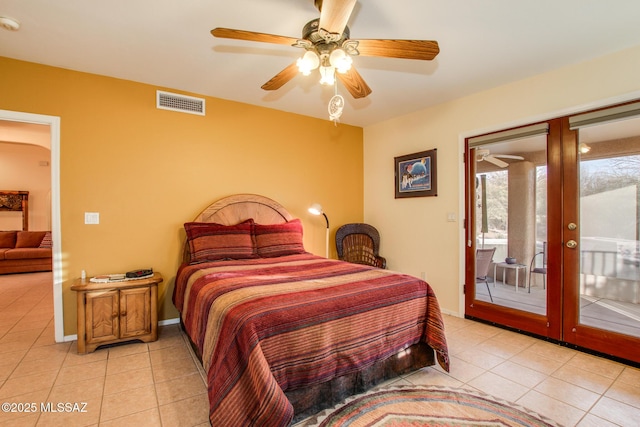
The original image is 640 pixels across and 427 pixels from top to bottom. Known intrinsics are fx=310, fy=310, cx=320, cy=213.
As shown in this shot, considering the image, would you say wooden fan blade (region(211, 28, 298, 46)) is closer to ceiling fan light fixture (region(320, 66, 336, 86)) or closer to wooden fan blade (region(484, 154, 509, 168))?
ceiling fan light fixture (region(320, 66, 336, 86))

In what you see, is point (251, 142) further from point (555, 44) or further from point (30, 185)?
point (30, 185)

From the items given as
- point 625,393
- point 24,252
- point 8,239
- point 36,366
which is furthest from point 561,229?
point 8,239

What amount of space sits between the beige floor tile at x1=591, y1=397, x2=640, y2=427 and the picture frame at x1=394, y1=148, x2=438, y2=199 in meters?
2.38

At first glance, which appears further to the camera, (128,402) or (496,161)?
(496,161)

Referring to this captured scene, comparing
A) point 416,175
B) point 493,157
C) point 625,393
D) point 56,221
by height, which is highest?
point 493,157

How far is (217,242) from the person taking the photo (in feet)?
10.4

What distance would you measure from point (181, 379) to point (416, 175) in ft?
10.9

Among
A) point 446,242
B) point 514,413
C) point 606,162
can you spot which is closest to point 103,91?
point 446,242

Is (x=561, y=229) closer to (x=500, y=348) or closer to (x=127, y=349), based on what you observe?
(x=500, y=348)

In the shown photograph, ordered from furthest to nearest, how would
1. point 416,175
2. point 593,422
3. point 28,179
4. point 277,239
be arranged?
point 28,179
point 416,175
point 277,239
point 593,422

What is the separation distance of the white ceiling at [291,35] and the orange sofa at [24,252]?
5.12m

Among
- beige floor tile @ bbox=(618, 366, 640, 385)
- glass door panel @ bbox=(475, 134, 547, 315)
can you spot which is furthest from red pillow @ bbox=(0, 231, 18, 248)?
beige floor tile @ bbox=(618, 366, 640, 385)

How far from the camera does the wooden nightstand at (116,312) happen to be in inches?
103

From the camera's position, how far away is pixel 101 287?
2645 millimetres
